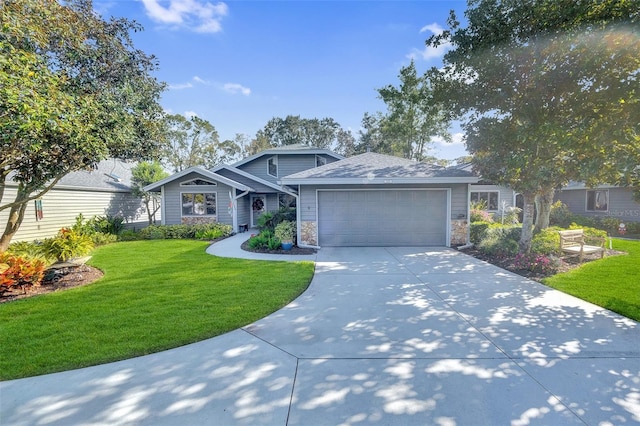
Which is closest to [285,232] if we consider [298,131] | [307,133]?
[298,131]

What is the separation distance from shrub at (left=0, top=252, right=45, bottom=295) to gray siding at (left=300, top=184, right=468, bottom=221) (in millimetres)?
7389

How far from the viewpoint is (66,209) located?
45.0 ft

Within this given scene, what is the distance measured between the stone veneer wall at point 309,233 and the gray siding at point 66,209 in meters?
11.2

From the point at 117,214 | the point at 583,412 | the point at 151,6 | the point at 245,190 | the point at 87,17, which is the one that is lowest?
the point at 583,412

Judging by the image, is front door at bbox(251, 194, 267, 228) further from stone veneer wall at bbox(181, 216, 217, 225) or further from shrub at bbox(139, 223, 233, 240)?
shrub at bbox(139, 223, 233, 240)

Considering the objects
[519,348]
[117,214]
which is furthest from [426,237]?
[117,214]

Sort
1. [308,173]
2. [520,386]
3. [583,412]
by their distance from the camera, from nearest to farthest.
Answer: [583,412], [520,386], [308,173]

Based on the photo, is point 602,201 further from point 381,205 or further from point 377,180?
point 377,180

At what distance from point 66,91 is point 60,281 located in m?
4.34

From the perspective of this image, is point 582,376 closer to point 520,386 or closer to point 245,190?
point 520,386

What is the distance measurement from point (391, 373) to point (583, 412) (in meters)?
1.66

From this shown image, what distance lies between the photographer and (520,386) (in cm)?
291

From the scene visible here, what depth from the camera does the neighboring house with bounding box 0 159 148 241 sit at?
12.0 metres

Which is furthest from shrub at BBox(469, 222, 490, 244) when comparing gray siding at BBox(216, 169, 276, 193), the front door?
the front door
